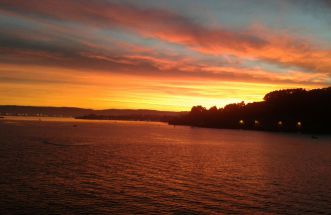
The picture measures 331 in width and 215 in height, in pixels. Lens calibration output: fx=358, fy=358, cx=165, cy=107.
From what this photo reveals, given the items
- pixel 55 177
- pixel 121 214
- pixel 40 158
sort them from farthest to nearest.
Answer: pixel 40 158, pixel 55 177, pixel 121 214

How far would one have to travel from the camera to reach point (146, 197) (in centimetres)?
4069

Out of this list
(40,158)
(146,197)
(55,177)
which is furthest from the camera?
(40,158)

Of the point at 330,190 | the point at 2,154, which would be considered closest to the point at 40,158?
the point at 2,154

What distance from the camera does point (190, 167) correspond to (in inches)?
2611

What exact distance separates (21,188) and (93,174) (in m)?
13.7

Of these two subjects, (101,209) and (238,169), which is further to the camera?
(238,169)

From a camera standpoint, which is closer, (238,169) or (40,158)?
(238,169)

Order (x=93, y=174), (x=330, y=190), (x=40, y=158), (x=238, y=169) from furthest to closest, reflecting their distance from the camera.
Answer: (x=40, y=158)
(x=238, y=169)
(x=93, y=174)
(x=330, y=190)

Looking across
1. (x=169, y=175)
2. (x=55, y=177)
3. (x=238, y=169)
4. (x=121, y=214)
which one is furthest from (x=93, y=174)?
(x=238, y=169)

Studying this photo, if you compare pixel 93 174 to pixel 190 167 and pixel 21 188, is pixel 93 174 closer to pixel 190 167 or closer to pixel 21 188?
pixel 21 188

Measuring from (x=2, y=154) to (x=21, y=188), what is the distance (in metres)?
37.5

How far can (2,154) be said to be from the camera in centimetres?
7638

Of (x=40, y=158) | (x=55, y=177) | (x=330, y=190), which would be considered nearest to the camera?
(x=330, y=190)

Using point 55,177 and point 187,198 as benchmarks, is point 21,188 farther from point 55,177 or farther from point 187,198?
point 187,198
